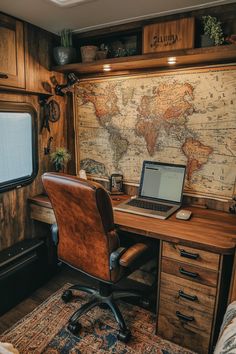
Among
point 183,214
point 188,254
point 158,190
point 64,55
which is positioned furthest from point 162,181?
point 64,55

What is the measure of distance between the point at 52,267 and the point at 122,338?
1018 mm

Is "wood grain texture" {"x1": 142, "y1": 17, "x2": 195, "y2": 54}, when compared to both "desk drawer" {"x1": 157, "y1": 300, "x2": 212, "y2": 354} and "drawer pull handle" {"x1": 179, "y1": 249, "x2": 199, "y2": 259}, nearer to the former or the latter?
"drawer pull handle" {"x1": 179, "y1": 249, "x2": 199, "y2": 259}

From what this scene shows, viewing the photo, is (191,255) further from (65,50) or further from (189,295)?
(65,50)

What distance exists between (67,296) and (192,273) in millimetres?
1113

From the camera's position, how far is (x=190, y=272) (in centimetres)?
170

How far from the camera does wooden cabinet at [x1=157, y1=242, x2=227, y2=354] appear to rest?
1.64 m

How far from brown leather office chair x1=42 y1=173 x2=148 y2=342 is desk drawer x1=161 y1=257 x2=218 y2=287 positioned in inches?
6.8

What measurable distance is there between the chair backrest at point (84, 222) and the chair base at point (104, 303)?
0.33 metres

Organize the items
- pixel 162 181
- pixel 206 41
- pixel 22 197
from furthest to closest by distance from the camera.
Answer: pixel 22 197 < pixel 162 181 < pixel 206 41

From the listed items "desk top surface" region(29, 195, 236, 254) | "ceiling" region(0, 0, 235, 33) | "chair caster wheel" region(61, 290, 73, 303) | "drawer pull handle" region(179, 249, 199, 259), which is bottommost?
"chair caster wheel" region(61, 290, 73, 303)

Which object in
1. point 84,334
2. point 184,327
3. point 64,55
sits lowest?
point 84,334

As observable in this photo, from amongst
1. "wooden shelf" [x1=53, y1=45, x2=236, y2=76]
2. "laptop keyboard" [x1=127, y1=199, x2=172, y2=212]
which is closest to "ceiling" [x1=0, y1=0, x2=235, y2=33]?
"wooden shelf" [x1=53, y1=45, x2=236, y2=76]

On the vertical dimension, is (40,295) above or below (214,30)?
below

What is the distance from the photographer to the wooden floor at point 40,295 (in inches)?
82.4
